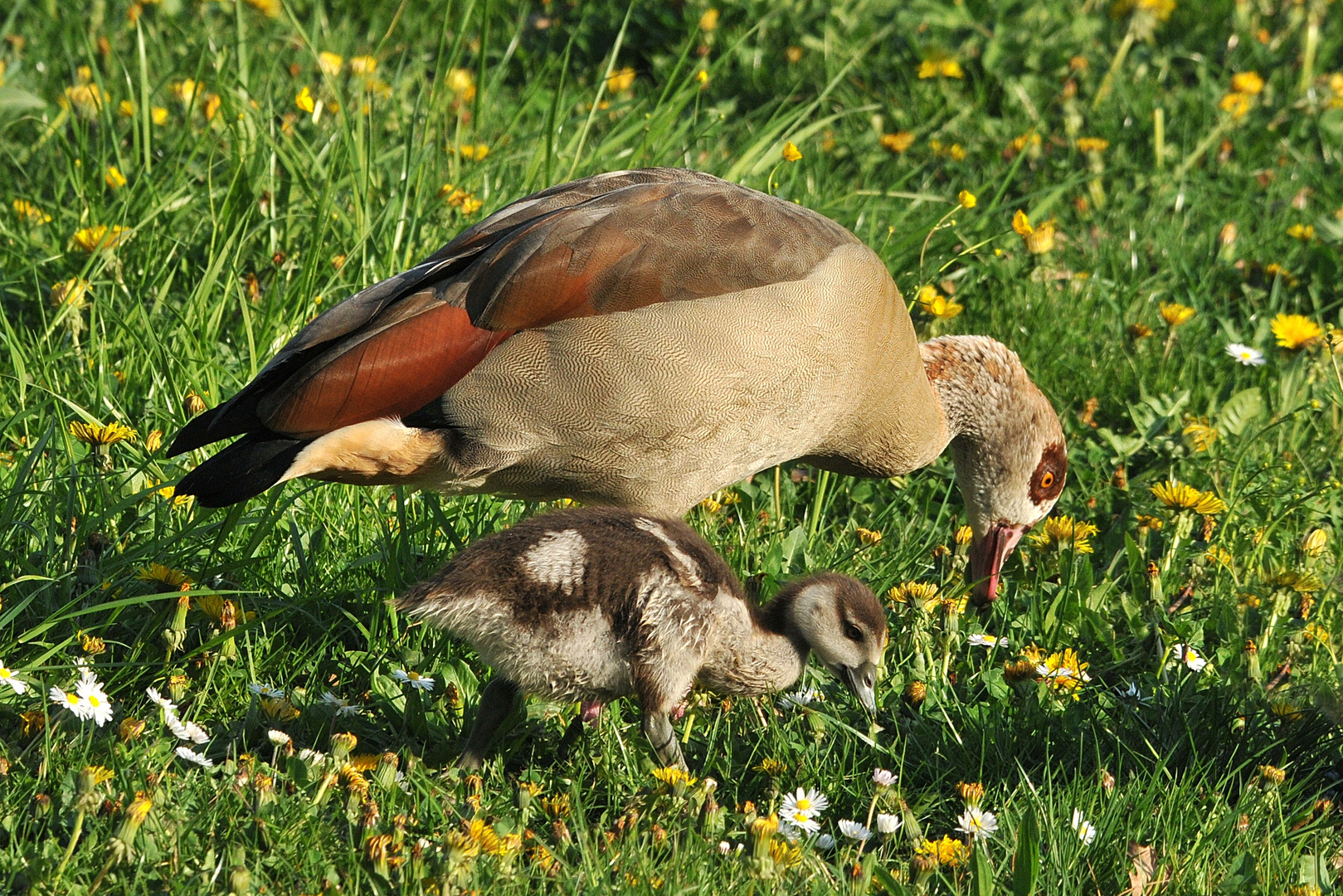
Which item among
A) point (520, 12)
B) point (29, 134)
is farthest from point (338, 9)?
point (29, 134)

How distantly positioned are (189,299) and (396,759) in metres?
2.26

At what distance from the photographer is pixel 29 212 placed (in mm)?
5520

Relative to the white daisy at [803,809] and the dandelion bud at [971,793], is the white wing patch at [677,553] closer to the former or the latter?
the white daisy at [803,809]

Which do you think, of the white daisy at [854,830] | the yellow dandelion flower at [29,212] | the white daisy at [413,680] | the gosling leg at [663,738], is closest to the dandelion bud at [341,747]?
the white daisy at [413,680]

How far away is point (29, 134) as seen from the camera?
20.8ft

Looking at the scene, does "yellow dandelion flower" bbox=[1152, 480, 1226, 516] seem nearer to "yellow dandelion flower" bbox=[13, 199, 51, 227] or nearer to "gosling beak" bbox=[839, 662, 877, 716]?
"gosling beak" bbox=[839, 662, 877, 716]

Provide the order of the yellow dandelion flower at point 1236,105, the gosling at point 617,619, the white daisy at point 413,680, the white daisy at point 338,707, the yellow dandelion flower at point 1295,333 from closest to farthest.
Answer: the gosling at point 617,619
the white daisy at point 338,707
the white daisy at point 413,680
the yellow dandelion flower at point 1295,333
the yellow dandelion flower at point 1236,105

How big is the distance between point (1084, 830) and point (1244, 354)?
9.83ft

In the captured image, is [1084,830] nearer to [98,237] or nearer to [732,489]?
[732,489]

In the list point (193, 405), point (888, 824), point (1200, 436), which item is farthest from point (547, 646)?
point (1200, 436)

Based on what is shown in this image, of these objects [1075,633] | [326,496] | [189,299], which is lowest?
[1075,633]

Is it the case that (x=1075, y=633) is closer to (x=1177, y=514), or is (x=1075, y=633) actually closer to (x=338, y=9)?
(x=1177, y=514)

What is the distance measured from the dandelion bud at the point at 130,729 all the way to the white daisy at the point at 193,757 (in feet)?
0.32

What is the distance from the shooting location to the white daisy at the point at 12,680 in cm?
335
